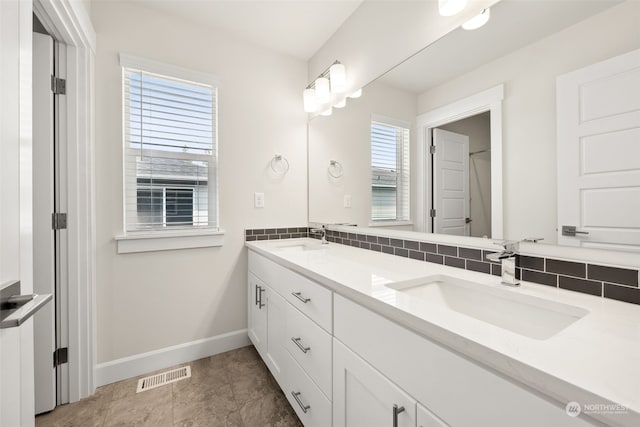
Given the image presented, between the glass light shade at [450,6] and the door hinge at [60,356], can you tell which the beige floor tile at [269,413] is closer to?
the door hinge at [60,356]

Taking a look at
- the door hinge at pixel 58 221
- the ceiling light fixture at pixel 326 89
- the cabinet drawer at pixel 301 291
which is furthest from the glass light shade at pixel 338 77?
the door hinge at pixel 58 221

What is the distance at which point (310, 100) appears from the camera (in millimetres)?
2266

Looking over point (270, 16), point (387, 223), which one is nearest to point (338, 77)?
point (270, 16)

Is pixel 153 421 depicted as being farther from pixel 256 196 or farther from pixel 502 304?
pixel 502 304

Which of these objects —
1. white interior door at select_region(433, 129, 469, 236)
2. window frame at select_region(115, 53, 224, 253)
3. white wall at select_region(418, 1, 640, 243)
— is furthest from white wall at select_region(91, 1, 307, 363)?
white wall at select_region(418, 1, 640, 243)

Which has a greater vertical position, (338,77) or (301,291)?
(338,77)

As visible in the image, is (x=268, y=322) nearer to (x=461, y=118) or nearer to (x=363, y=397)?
(x=363, y=397)

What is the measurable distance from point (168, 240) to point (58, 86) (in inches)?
41.3

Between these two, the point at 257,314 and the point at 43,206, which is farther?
the point at 257,314

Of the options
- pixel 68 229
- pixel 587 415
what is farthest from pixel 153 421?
pixel 587 415

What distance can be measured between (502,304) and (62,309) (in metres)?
2.18

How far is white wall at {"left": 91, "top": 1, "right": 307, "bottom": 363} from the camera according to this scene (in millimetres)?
1732

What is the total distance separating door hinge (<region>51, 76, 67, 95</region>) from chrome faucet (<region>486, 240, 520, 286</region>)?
2.27m

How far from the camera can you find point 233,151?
83.4 inches
